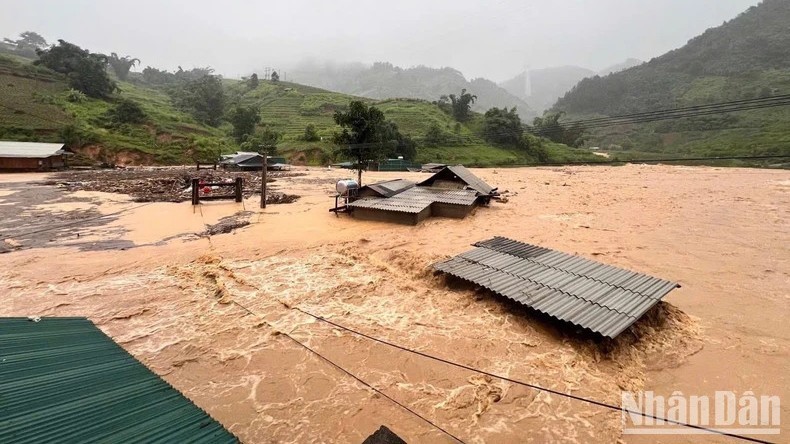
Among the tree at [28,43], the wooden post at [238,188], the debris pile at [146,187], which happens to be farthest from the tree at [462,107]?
the tree at [28,43]

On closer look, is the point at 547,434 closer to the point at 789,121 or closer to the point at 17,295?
the point at 17,295

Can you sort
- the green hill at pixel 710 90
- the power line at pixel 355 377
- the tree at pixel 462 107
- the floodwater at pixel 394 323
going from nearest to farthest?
the power line at pixel 355 377
the floodwater at pixel 394 323
the green hill at pixel 710 90
the tree at pixel 462 107

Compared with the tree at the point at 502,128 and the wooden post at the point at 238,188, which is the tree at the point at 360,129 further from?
the tree at the point at 502,128

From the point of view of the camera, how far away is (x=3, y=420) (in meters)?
3.21

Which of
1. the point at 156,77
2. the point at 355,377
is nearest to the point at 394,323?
the point at 355,377

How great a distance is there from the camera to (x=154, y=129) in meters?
58.3

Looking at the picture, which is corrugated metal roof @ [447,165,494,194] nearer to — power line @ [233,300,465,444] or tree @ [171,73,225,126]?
power line @ [233,300,465,444]

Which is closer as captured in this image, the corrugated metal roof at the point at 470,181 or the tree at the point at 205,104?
the corrugated metal roof at the point at 470,181

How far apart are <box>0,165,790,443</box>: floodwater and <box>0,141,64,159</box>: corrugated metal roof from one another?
102ft

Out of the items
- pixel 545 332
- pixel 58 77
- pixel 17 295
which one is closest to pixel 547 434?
pixel 545 332

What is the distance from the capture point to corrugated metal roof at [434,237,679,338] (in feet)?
25.9

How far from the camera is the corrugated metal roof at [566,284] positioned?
7.88 metres

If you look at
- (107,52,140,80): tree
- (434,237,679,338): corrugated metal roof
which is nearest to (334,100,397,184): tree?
(434,237,679,338): corrugated metal roof

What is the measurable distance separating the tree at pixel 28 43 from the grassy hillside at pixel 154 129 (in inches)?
2870
